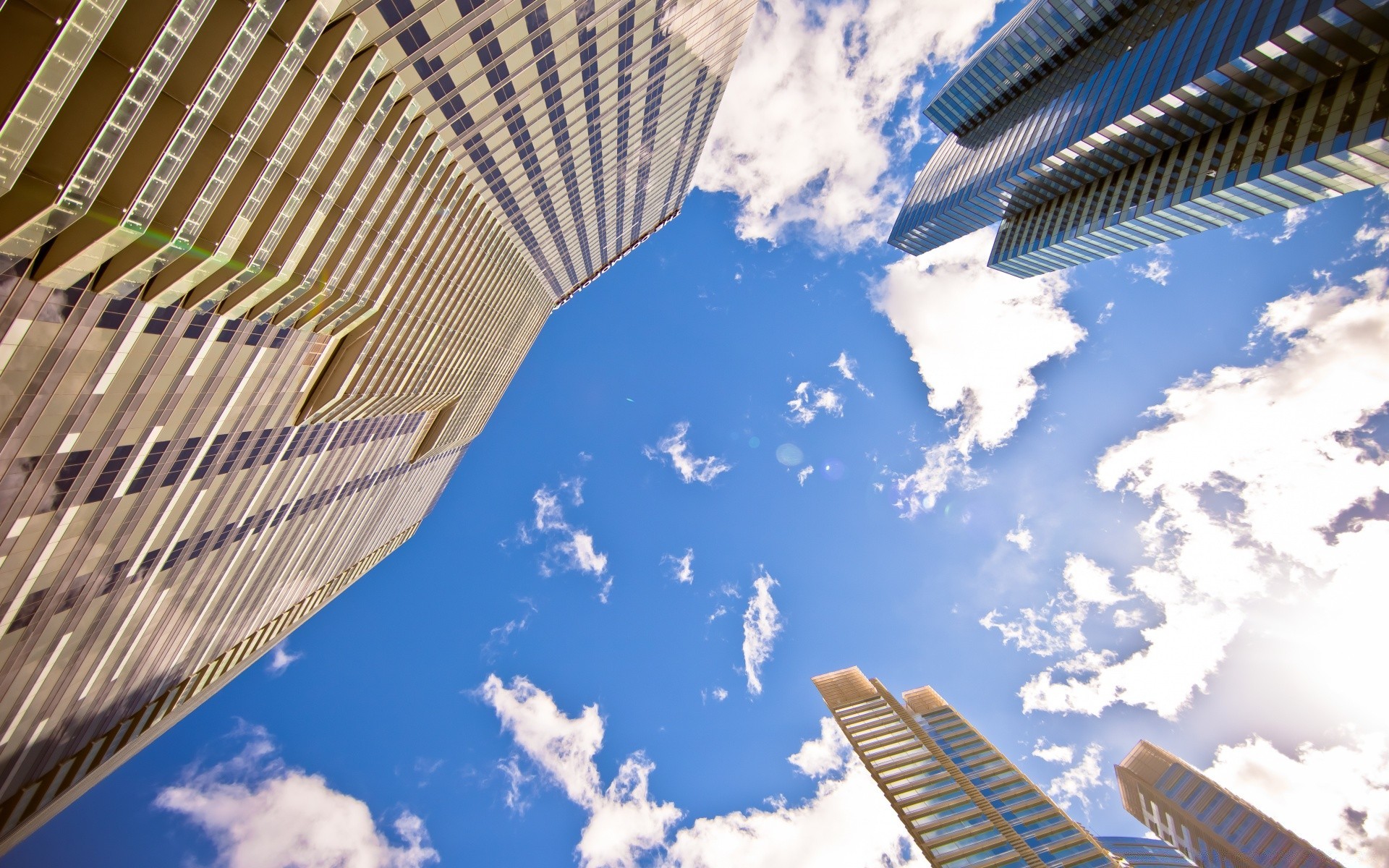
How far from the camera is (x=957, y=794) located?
249 ft

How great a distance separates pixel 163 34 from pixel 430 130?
24925 millimetres

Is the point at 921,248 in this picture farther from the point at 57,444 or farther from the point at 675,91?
the point at 57,444

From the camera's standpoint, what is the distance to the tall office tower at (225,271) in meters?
20.7

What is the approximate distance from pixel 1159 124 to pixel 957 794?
310 ft

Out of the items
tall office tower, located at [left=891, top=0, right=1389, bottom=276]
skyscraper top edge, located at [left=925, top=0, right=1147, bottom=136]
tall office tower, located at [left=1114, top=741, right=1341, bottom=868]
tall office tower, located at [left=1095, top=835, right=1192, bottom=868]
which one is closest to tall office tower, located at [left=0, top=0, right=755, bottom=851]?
tall office tower, located at [left=891, top=0, right=1389, bottom=276]

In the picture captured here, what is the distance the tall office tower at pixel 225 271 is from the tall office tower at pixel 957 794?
9031 centimetres

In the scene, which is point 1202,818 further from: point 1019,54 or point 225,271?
point 225,271

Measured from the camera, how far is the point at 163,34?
19.0 metres

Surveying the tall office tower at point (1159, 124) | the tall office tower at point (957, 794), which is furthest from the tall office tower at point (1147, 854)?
the tall office tower at point (1159, 124)

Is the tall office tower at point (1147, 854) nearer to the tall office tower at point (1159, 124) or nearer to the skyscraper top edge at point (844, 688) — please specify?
the skyscraper top edge at point (844, 688)

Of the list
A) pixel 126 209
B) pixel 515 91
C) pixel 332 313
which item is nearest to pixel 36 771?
pixel 332 313

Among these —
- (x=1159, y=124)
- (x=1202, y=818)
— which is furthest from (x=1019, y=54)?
(x=1202, y=818)

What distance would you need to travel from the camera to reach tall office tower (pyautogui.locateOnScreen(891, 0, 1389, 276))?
4562cm

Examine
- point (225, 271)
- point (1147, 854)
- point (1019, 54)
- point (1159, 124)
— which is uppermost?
point (1019, 54)
